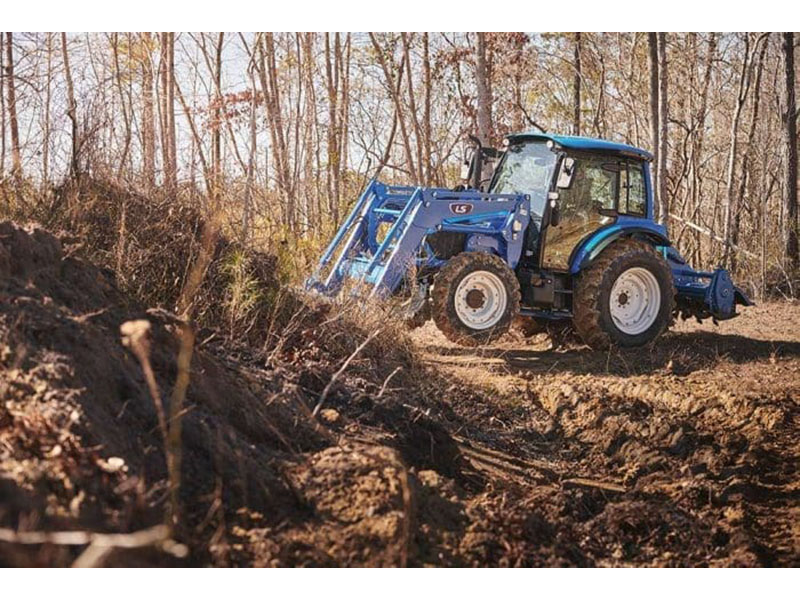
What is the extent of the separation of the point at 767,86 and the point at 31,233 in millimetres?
21754

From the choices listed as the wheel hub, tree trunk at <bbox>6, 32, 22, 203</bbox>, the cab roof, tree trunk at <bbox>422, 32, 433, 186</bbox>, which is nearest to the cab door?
the cab roof

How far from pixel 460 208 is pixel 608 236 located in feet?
5.65

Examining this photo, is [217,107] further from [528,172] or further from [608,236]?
[608,236]

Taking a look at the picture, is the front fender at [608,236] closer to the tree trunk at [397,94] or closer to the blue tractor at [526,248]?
the blue tractor at [526,248]

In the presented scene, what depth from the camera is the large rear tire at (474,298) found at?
32.4 feet

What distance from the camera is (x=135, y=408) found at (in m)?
4.68

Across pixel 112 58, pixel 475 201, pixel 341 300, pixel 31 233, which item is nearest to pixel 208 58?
pixel 112 58

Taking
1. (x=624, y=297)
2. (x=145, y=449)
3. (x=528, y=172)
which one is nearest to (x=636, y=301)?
(x=624, y=297)

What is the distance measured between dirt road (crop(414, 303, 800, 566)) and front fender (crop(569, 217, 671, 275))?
1004mm

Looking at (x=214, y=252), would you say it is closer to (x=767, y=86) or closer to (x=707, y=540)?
(x=707, y=540)

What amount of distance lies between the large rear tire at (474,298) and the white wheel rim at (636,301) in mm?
1635

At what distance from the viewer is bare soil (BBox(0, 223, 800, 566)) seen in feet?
13.0

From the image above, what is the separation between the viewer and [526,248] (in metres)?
10.9

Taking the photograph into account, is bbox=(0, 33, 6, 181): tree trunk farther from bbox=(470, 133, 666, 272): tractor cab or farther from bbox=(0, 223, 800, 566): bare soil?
bbox=(470, 133, 666, 272): tractor cab
